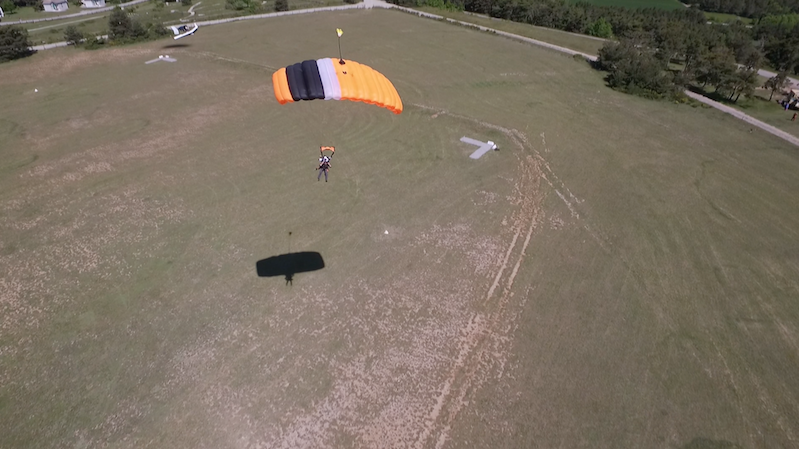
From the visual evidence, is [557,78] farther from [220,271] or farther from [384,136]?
[220,271]

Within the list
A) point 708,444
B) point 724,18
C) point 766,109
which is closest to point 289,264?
point 708,444

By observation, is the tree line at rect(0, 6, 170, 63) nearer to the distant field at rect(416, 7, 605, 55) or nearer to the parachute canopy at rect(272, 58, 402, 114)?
the distant field at rect(416, 7, 605, 55)

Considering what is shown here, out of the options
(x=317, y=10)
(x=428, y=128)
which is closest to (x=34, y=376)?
(x=428, y=128)

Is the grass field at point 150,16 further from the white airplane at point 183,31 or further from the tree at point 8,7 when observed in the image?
the tree at point 8,7

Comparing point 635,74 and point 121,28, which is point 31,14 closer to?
point 121,28

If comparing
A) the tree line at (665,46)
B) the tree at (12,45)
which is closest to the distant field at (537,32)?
the tree line at (665,46)

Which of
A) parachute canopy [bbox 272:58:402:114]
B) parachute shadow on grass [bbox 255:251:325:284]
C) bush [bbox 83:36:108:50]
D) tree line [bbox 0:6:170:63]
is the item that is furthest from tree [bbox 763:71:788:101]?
bush [bbox 83:36:108:50]
